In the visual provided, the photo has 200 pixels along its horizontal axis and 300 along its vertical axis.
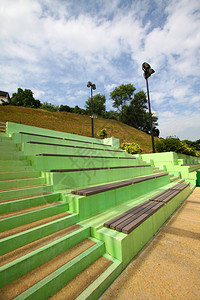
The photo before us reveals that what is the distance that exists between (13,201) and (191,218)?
4.01 m

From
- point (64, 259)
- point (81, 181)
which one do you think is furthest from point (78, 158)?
Answer: point (64, 259)

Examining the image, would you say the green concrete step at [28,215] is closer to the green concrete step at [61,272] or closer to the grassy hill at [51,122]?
the green concrete step at [61,272]

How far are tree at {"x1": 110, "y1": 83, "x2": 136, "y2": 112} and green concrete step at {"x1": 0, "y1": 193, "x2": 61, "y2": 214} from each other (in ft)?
156

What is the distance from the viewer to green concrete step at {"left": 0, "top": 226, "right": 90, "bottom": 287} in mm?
1312

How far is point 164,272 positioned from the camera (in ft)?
5.57

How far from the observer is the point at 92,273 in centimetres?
157

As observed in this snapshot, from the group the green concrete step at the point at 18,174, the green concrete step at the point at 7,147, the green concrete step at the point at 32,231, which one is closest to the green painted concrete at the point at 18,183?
the green concrete step at the point at 18,174

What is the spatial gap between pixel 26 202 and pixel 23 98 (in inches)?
1969

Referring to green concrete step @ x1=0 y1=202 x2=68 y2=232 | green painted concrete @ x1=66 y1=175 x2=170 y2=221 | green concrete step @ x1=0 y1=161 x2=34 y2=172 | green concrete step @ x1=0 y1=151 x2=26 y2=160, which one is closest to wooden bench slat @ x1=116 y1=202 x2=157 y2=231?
green painted concrete @ x1=66 y1=175 x2=170 y2=221

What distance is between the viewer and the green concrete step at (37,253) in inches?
51.6

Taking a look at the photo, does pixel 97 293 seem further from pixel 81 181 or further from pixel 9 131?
pixel 9 131

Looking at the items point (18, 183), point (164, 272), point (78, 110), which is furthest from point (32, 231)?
point (78, 110)

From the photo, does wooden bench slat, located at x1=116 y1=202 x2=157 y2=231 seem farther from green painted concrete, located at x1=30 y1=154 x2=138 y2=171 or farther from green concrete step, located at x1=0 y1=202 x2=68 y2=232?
green painted concrete, located at x1=30 y1=154 x2=138 y2=171

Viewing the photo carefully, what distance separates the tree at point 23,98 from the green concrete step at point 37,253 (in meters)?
48.4
